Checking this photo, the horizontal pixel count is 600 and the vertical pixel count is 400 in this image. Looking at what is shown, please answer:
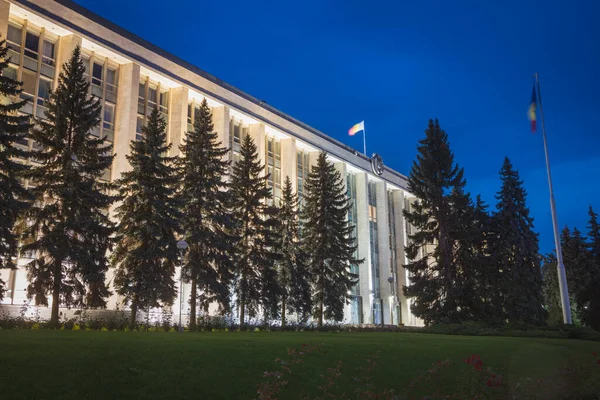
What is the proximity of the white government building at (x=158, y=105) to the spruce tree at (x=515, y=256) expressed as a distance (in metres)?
10.3

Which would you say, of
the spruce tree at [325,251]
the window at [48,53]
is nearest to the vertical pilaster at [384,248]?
the spruce tree at [325,251]

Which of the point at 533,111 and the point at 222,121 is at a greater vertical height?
the point at 222,121

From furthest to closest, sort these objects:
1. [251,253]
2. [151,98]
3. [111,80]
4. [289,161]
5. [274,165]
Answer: [289,161], [274,165], [151,98], [111,80], [251,253]

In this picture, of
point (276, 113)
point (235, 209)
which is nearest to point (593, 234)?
point (276, 113)

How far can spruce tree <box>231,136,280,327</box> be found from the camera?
34.6 m

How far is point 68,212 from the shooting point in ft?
81.7

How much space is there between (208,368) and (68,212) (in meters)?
16.0

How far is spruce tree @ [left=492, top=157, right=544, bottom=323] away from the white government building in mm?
10344

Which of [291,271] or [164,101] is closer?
[291,271]

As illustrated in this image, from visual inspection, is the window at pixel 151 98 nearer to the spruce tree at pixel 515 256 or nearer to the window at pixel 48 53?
the window at pixel 48 53

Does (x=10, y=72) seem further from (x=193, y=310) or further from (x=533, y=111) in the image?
(x=533, y=111)

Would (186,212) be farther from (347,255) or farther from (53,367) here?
(53,367)

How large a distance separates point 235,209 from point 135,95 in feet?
42.4

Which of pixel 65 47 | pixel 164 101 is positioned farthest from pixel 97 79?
pixel 164 101
